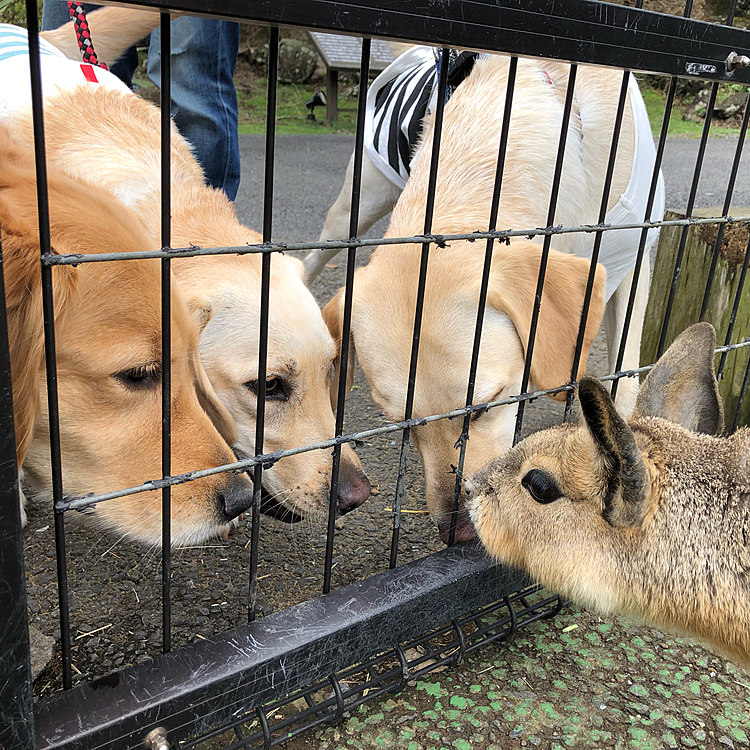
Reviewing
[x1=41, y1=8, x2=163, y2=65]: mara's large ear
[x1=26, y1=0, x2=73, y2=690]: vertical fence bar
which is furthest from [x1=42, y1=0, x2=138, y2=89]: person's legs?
[x1=26, y1=0, x2=73, y2=690]: vertical fence bar

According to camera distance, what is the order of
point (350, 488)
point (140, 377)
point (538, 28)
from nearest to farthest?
point (538, 28)
point (140, 377)
point (350, 488)

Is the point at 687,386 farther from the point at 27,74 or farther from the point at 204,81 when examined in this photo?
the point at 204,81

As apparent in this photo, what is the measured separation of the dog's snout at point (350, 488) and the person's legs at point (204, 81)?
90.1 inches

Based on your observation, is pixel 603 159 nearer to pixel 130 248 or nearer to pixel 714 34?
pixel 714 34

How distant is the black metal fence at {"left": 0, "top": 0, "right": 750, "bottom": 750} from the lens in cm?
134

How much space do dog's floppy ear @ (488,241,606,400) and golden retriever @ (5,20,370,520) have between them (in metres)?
0.68

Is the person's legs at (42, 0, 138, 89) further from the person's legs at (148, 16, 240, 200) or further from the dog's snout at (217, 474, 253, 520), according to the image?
the dog's snout at (217, 474, 253, 520)

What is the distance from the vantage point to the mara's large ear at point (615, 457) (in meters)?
1.68

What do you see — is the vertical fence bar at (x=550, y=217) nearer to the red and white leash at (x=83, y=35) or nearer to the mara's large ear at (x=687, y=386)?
the mara's large ear at (x=687, y=386)

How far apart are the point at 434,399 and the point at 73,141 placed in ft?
5.33

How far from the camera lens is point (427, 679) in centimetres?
217

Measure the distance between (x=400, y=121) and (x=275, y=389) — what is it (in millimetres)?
2096

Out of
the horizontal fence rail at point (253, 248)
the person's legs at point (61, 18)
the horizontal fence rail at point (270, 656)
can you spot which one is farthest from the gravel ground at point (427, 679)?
the person's legs at point (61, 18)

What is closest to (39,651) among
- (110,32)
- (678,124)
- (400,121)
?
(110,32)
